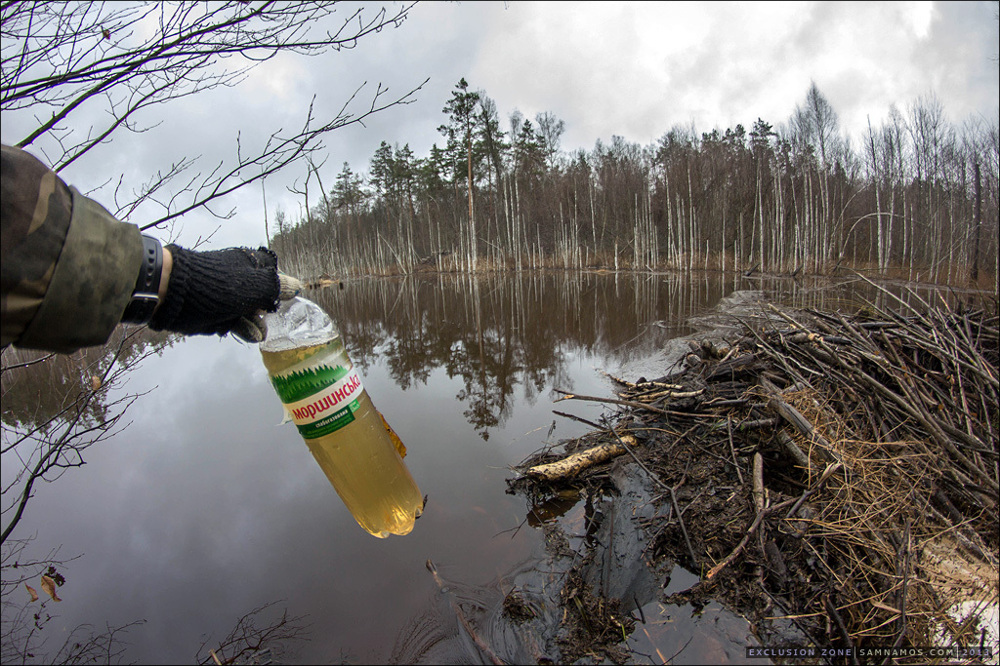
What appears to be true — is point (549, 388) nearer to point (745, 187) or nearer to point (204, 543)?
point (204, 543)

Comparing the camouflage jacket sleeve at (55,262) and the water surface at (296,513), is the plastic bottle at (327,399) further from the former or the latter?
the water surface at (296,513)

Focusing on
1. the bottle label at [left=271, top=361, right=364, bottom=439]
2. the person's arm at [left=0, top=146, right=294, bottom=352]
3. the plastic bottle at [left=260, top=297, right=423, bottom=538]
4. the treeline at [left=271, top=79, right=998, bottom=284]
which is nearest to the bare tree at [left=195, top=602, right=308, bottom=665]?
the plastic bottle at [left=260, top=297, right=423, bottom=538]

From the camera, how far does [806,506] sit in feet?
9.39

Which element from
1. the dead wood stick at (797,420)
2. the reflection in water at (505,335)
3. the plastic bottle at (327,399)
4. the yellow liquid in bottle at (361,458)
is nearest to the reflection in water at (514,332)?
the reflection in water at (505,335)

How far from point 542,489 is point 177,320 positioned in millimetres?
3414

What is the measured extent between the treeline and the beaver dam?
2015 cm

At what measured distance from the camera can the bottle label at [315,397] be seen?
194 centimetres

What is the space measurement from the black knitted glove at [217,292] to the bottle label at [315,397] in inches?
13.4

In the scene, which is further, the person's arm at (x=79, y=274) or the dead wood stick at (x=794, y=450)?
the dead wood stick at (x=794, y=450)

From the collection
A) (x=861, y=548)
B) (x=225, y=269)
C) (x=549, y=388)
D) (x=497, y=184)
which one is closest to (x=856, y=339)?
(x=861, y=548)

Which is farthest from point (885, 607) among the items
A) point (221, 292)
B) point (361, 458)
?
point (221, 292)

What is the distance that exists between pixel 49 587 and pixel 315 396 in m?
3.11

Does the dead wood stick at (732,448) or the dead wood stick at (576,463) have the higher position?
the dead wood stick at (732,448)

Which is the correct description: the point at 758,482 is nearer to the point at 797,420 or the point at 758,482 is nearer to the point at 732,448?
the point at 732,448
